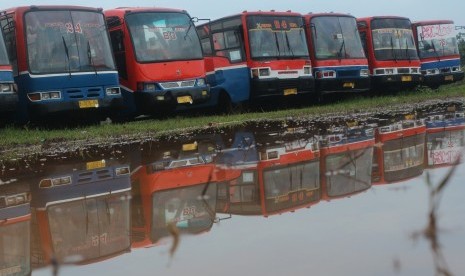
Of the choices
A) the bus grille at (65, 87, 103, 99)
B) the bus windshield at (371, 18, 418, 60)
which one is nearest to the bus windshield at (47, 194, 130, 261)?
the bus grille at (65, 87, 103, 99)

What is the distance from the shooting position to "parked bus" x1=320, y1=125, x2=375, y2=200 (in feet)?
14.3

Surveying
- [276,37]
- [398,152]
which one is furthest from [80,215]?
[276,37]

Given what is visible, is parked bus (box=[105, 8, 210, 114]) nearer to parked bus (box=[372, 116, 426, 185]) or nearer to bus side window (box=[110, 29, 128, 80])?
bus side window (box=[110, 29, 128, 80])

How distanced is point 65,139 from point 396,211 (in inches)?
251

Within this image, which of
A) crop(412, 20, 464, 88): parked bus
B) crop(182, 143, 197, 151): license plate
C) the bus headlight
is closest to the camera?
crop(182, 143, 197, 151): license plate

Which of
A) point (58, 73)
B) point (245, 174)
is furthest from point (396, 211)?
point (58, 73)

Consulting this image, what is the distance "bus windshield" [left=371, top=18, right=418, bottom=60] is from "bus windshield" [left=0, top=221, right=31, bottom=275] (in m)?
14.8

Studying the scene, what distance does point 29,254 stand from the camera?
314 cm

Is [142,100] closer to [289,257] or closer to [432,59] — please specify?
[289,257]

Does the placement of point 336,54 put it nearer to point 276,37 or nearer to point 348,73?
point 348,73

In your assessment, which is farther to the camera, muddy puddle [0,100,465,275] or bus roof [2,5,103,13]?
bus roof [2,5,103,13]

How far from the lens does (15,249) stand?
10.6 ft

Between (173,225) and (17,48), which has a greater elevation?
(17,48)

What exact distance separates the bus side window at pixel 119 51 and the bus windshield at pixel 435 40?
11.3 metres
